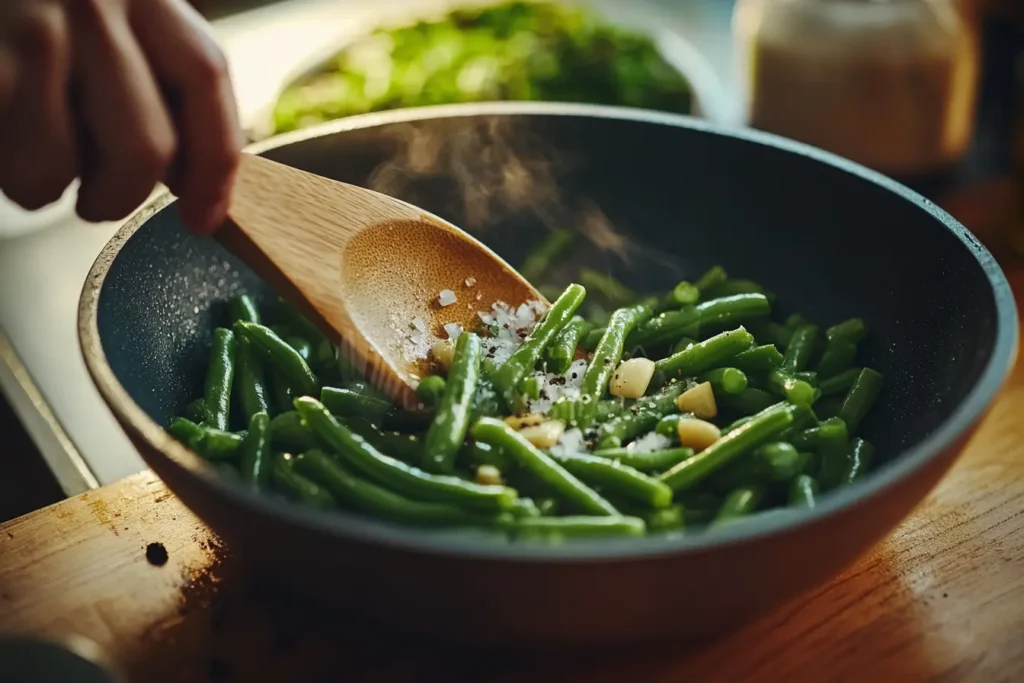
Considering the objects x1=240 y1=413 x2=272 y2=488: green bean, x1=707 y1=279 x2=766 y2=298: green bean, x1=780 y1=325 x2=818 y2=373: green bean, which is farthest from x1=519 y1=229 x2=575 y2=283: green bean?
x1=240 y1=413 x2=272 y2=488: green bean

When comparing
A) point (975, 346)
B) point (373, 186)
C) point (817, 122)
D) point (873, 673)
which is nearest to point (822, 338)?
point (975, 346)

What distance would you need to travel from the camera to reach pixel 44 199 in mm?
1366

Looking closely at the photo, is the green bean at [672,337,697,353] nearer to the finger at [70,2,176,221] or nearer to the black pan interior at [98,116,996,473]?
the black pan interior at [98,116,996,473]

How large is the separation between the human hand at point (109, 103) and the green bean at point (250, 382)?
18.6 inches

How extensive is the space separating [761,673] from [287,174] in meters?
1.14

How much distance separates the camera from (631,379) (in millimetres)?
1881

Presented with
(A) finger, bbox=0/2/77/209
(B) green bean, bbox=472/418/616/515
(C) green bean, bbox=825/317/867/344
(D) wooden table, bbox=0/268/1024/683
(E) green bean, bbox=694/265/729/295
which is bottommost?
(D) wooden table, bbox=0/268/1024/683

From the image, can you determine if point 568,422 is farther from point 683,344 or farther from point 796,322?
point 796,322

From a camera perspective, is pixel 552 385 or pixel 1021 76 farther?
pixel 1021 76

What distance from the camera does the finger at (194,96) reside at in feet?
4.51

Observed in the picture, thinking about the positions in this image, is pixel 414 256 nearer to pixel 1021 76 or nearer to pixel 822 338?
pixel 822 338

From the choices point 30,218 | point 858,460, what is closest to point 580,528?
point 858,460

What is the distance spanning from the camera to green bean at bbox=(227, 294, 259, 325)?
6.56ft

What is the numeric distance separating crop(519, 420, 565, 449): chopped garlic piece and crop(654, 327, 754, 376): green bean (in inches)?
13.3
